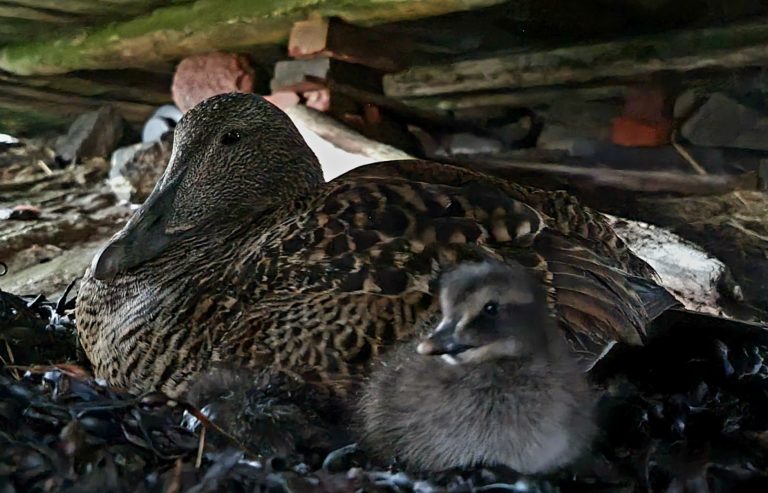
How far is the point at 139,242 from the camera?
1349 millimetres

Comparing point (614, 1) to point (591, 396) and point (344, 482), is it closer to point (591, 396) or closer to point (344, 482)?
point (591, 396)

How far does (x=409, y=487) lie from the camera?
3.04 ft

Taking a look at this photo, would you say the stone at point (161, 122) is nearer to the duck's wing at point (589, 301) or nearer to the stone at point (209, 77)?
the stone at point (209, 77)

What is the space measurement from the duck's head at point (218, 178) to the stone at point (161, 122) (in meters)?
1.03

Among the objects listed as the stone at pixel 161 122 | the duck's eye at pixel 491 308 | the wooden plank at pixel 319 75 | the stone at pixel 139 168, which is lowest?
the stone at pixel 139 168

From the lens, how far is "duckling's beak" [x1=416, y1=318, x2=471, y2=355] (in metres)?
0.97

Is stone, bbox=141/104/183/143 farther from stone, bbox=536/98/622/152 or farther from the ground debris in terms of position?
the ground debris

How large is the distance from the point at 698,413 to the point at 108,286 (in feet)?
2.74

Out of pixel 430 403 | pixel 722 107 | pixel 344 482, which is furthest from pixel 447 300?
pixel 722 107

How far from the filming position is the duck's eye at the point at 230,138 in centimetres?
153

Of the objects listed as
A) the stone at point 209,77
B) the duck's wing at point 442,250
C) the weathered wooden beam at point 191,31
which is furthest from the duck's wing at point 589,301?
the stone at point 209,77

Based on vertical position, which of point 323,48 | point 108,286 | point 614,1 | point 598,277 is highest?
point 614,1

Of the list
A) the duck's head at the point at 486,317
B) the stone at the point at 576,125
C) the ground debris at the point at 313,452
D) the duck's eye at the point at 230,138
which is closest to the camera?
the ground debris at the point at 313,452

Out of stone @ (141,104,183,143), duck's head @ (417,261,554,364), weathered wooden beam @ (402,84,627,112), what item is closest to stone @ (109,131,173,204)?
stone @ (141,104,183,143)
